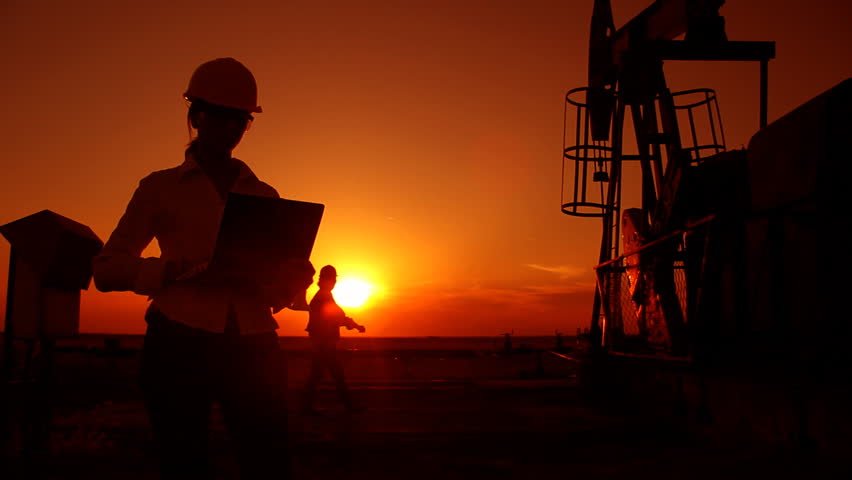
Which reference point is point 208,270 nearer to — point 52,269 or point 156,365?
point 156,365

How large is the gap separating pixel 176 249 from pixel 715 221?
4.65 meters

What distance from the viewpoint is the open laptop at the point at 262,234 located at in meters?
2.49

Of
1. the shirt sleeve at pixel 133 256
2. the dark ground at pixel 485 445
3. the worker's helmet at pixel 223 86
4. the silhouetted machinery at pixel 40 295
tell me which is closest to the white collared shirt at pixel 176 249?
the shirt sleeve at pixel 133 256

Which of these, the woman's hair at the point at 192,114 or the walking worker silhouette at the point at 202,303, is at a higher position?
the woman's hair at the point at 192,114

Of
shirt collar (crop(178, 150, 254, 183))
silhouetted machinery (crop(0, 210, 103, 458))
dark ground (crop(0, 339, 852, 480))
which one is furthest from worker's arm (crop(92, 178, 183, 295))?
silhouetted machinery (crop(0, 210, 103, 458))

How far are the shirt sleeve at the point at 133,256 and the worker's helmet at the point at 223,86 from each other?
0.38 meters

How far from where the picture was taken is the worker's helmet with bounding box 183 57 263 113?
2.69 meters

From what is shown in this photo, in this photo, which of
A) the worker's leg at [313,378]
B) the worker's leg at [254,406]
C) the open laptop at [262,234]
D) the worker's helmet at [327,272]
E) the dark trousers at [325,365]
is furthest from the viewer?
the worker's helmet at [327,272]

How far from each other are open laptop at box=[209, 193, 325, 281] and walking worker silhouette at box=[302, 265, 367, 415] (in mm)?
7226

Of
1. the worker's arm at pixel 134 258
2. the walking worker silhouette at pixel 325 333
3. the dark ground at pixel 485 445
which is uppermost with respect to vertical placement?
the worker's arm at pixel 134 258

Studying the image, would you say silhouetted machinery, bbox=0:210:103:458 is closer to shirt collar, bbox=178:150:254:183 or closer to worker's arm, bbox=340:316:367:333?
shirt collar, bbox=178:150:254:183

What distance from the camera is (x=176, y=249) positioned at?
107 inches

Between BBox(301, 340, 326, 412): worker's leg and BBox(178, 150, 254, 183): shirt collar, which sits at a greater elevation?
BBox(178, 150, 254, 183): shirt collar

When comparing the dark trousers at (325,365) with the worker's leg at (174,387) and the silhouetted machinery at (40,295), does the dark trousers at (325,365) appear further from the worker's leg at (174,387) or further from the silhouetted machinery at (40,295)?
Result: the worker's leg at (174,387)
